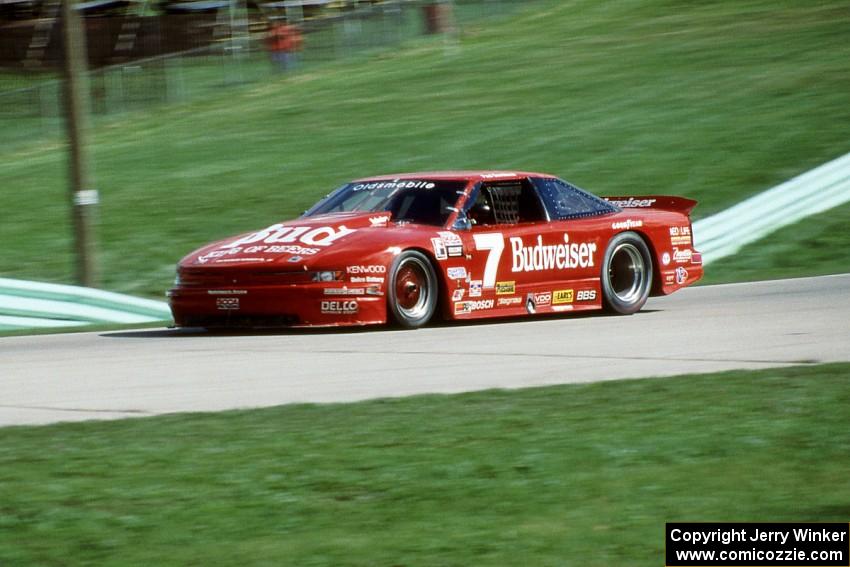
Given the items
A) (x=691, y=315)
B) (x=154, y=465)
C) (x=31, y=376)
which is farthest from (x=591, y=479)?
(x=691, y=315)

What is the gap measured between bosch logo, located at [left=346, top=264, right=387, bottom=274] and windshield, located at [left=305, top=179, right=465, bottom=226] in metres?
0.92

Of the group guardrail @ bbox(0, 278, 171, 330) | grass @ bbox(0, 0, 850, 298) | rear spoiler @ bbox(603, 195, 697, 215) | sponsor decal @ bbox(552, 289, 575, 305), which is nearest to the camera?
sponsor decal @ bbox(552, 289, 575, 305)

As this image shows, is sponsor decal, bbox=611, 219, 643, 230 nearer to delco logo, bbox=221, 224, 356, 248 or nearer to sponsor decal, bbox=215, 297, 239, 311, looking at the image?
delco logo, bbox=221, 224, 356, 248

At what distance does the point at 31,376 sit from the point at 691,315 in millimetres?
5647

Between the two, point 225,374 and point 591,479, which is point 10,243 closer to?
point 225,374

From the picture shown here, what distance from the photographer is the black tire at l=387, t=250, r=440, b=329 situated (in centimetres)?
1173

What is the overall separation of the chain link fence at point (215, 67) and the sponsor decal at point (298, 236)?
60.0 ft

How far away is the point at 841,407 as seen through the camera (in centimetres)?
728

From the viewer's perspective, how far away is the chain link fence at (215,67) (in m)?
29.8

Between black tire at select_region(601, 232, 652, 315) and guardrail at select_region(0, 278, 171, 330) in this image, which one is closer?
black tire at select_region(601, 232, 652, 315)

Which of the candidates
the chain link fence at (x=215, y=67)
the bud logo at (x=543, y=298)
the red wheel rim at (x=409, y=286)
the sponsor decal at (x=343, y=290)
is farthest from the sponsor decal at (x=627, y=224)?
the chain link fence at (x=215, y=67)

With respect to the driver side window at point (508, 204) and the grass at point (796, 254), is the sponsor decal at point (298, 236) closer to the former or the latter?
the driver side window at point (508, 204)

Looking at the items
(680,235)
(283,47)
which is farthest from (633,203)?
(283,47)

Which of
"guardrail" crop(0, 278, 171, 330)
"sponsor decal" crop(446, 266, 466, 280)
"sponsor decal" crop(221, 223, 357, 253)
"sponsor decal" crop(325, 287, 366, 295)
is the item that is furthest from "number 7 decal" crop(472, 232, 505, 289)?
"guardrail" crop(0, 278, 171, 330)
